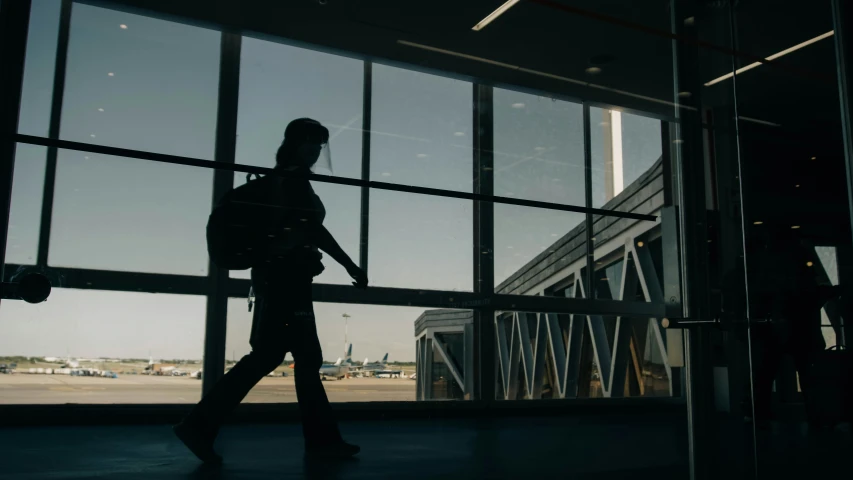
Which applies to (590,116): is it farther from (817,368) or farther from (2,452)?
(2,452)

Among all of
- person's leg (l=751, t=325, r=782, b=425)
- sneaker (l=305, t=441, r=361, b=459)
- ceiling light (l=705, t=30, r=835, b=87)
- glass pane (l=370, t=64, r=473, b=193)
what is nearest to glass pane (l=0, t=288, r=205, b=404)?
sneaker (l=305, t=441, r=361, b=459)

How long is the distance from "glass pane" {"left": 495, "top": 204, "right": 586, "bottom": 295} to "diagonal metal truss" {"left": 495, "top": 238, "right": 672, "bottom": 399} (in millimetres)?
39

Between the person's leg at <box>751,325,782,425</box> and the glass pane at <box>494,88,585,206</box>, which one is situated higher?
the glass pane at <box>494,88,585,206</box>

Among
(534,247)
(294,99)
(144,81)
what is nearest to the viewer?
(144,81)

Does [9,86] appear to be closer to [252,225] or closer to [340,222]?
[252,225]

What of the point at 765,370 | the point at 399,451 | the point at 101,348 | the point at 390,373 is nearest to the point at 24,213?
the point at 101,348

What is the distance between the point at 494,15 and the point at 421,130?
26 centimetres

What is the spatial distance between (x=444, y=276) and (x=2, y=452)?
2.34ft

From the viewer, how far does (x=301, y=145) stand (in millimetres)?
1063

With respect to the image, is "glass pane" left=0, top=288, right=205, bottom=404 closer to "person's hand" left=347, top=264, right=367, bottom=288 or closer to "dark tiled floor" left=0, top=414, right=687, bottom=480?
"dark tiled floor" left=0, top=414, right=687, bottom=480

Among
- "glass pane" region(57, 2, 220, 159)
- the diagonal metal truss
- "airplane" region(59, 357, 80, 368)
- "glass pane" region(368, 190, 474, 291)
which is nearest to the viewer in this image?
"airplane" region(59, 357, 80, 368)

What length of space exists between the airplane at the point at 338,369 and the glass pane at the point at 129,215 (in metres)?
0.24

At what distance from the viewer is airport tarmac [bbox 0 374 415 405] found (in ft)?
2.80

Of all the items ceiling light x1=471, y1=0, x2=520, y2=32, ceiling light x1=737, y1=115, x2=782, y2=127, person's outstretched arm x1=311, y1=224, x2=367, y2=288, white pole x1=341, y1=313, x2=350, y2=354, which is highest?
ceiling light x1=471, y1=0, x2=520, y2=32
